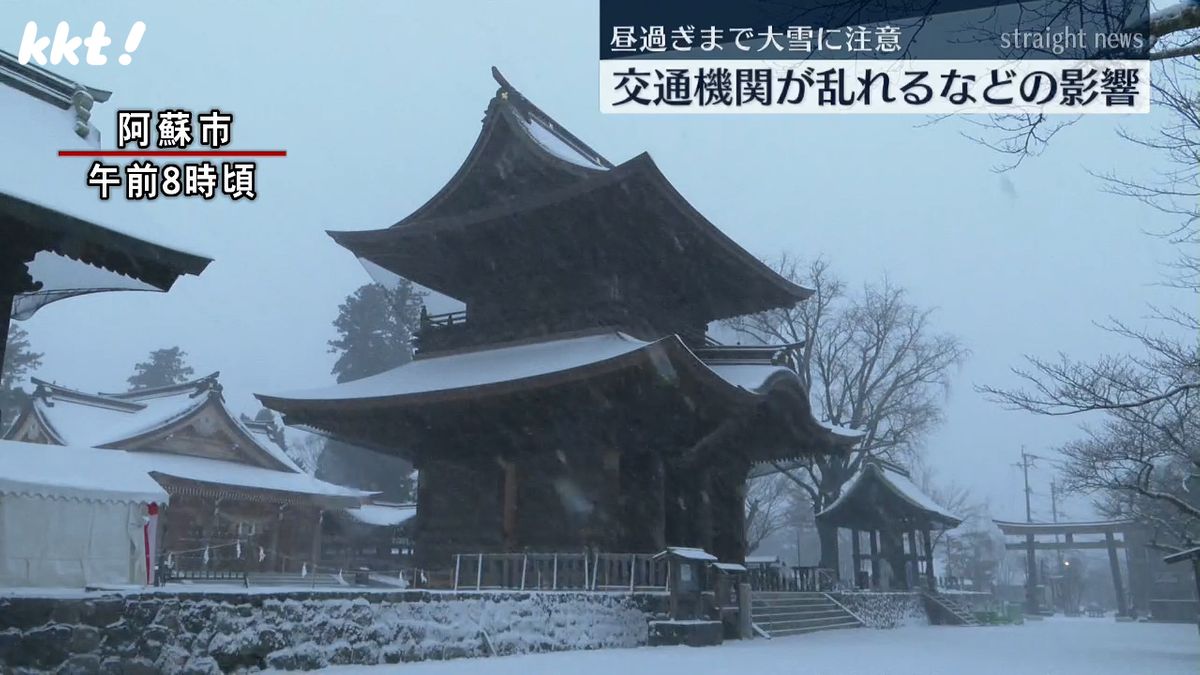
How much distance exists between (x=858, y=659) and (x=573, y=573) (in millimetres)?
4912

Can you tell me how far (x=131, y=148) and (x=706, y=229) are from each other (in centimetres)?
1142

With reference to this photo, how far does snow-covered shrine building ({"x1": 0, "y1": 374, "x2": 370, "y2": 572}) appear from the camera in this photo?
29078 millimetres

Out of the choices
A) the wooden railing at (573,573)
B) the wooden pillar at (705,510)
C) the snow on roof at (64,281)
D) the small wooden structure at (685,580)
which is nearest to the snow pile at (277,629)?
the wooden railing at (573,573)

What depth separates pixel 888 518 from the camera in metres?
28.5

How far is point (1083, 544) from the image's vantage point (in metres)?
46.2

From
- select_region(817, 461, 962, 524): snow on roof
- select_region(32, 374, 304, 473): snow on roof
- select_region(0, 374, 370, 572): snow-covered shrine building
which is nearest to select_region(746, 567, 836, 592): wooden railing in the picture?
select_region(817, 461, 962, 524): snow on roof

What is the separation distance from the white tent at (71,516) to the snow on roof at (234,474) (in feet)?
53.2

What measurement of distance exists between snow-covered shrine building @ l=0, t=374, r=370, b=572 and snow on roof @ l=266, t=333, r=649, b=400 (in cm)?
1290

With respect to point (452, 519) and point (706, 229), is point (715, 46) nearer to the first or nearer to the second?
point (706, 229)

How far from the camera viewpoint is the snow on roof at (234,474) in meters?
28.9

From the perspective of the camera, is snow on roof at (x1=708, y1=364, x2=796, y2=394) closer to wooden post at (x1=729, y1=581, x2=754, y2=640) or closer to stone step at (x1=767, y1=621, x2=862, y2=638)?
wooden post at (x1=729, y1=581, x2=754, y2=640)

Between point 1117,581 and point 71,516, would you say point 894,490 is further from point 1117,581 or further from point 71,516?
point 71,516

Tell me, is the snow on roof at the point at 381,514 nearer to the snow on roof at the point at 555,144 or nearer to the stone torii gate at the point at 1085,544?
the snow on roof at the point at 555,144

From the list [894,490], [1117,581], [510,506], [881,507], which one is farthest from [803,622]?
[1117,581]
